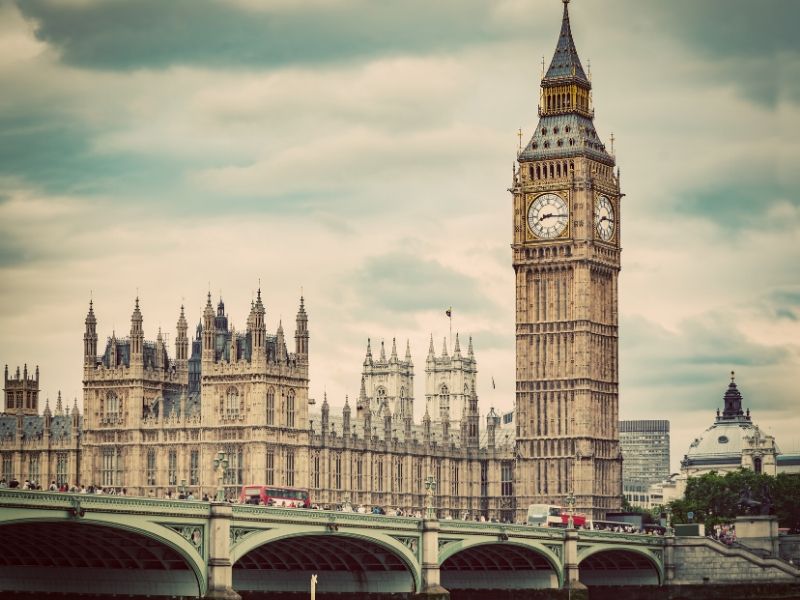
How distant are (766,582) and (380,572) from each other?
4037 centimetres

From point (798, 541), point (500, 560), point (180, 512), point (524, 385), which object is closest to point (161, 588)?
point (180, 512)

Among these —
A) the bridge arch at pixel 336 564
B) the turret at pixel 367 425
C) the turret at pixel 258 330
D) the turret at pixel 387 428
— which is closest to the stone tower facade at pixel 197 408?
the turret at pixel 258 330

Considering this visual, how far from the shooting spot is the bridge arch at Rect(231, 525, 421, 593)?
120 m

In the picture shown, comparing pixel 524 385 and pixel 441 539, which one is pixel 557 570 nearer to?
pixel 441 539

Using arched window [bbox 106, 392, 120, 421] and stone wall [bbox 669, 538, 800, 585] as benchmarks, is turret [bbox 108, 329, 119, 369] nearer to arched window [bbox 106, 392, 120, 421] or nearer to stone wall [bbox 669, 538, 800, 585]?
arched window [bbox 106, 392, 120, 421]

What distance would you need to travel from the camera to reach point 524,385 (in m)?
187

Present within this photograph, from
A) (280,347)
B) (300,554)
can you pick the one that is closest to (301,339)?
(280,347)

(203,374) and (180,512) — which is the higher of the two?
(203,374)

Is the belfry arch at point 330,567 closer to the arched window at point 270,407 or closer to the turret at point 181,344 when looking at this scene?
the arched window at point 270,407

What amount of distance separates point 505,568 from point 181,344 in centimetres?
4435

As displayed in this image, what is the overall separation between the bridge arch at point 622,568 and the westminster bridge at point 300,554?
107mm

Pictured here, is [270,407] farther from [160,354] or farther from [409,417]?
[409,417]

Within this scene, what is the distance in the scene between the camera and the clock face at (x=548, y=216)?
186 m

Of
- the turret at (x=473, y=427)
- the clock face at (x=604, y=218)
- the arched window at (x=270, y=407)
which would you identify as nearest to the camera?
the arched window at (x=270, y=407)
